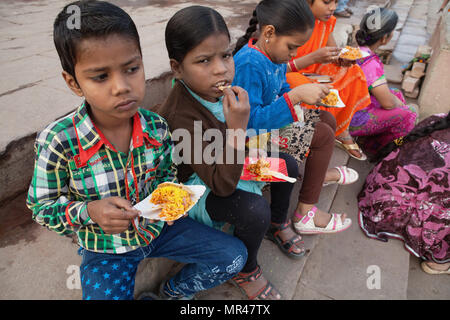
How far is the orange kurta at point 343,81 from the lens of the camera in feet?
8.58

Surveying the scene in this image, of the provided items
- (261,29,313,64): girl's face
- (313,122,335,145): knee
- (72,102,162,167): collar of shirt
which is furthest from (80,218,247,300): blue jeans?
(261,29,313,64): girl's face

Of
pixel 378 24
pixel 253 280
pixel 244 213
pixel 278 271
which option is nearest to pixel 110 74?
pixel 244 213

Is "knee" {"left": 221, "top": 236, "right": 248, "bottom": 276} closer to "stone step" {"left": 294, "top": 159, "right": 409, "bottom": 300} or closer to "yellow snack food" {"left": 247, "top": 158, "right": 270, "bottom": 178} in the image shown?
"yellow snack food" {"left": 247, "top": 158, "right": 270, "bottom": 178}

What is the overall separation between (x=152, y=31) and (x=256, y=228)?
9.36ft

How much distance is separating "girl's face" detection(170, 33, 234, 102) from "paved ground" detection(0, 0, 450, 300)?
3.16 ft

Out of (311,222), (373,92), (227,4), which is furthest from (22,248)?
(227,4)

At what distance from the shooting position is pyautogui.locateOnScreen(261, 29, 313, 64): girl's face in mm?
1891

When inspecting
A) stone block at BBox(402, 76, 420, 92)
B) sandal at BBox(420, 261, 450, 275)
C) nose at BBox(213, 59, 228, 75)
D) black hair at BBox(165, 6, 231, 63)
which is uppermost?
black hair at BBox(165, 6, 231, 63)

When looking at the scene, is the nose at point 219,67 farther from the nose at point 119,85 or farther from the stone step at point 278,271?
the stone step at point 278,271

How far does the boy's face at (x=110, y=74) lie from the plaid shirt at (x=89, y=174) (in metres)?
0.13

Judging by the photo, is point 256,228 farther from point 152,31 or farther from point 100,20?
point 152,31

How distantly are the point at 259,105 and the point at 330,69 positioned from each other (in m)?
1.38

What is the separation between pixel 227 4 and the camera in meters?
4.86

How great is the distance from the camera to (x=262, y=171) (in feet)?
5.37
